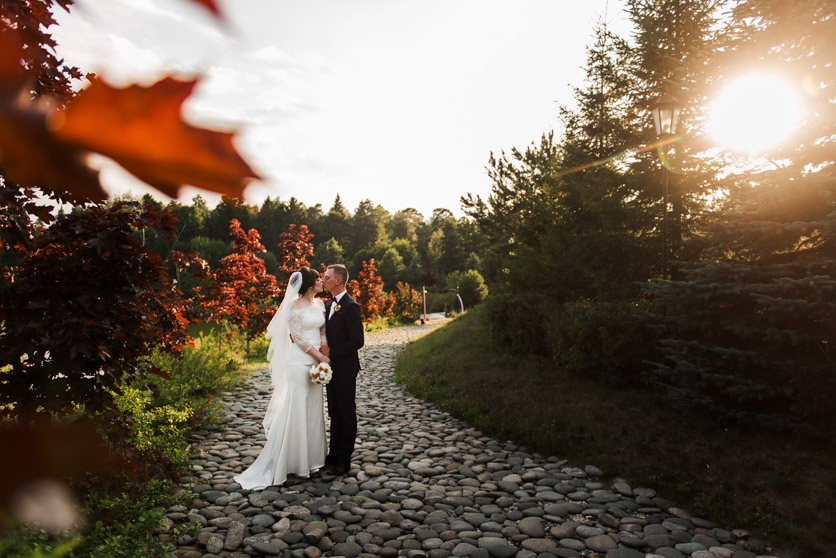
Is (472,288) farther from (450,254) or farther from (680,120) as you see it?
(680,120)

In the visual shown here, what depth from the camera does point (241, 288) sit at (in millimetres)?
13586

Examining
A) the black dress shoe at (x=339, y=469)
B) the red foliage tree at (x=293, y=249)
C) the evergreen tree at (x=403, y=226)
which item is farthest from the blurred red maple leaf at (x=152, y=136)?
the evergreen tree at (x=403, y=226)

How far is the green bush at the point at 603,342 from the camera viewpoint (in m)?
7.34

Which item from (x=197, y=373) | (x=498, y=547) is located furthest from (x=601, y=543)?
(x=197, y=373)

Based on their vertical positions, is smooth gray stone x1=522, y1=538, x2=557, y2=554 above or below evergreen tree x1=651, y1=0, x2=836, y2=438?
below

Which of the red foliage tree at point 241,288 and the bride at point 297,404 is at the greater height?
the red foliage tree at point 241,288

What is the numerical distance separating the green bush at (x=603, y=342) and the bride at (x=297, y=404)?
4.07 meters

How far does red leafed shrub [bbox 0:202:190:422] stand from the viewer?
2.90 metres

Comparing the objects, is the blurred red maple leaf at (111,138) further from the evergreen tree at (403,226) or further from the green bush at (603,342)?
the evergreen tree at (403,226)

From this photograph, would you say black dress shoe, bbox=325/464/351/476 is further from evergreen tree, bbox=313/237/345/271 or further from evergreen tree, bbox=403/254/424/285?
evergreen tree, bbox=403/254/424/285

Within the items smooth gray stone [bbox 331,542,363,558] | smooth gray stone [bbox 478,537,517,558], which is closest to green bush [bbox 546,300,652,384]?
smooth gray stone [bbox 478,537,517,558]

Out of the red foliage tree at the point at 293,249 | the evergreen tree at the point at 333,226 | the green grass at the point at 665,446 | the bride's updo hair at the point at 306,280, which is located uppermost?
the evergreen tree at the point at 333,226

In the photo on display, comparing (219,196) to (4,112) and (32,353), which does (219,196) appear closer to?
(4,112)

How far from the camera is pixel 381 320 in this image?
25.8 meters
